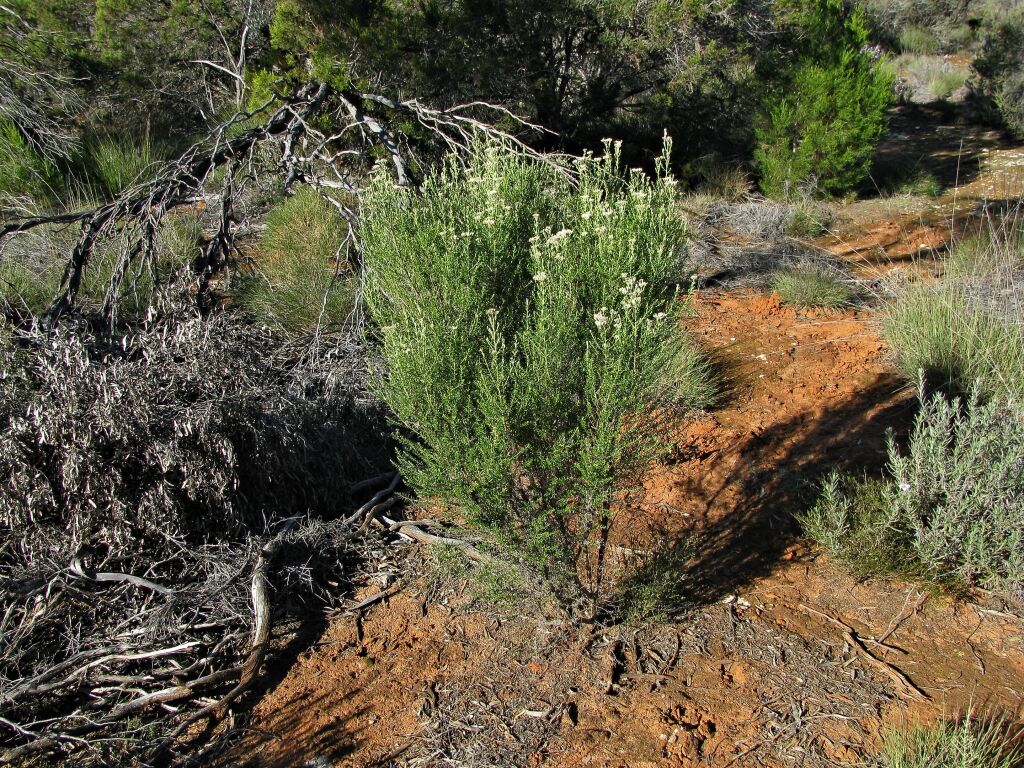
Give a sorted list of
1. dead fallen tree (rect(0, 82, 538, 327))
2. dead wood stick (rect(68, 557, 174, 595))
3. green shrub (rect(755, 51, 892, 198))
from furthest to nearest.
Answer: green shrub (rect(755, 51, 892, 198)) < dead fallen tree (rect(0, 82, 538, 327)) < dead wood stick (rect(68, 557, 174, 595))

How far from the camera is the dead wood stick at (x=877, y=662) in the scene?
290 cm

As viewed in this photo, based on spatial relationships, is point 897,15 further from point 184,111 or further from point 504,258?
point 504,258

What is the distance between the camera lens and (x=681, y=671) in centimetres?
307

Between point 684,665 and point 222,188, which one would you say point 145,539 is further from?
point 222,188

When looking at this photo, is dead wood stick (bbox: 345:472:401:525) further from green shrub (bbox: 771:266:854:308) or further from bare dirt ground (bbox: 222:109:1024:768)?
green shrub (bbox: 771:266:854:308)

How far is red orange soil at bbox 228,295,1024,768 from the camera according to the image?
2775 mm

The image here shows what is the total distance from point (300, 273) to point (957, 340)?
4.55m

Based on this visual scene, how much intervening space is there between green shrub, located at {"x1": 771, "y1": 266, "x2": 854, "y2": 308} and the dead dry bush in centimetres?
433

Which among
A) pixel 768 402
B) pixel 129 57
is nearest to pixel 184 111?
pixel 129 57

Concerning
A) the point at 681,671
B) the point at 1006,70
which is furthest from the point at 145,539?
the point at 1006,70

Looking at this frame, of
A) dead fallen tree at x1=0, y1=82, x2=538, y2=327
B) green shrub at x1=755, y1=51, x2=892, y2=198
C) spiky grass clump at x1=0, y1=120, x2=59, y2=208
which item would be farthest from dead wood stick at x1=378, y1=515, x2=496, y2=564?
green shrub at x1=755, y1=51, x2=892, y2=198

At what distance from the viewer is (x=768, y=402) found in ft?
16.5

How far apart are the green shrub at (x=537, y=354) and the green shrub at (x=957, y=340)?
261 cm

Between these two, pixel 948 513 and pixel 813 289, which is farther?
pixel 813 289
